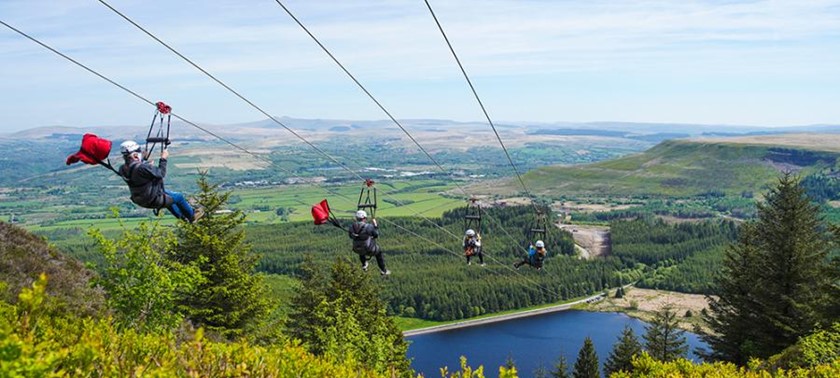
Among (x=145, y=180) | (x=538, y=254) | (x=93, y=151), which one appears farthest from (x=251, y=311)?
(x=93, y=151)

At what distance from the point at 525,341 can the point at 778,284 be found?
89.5 metres

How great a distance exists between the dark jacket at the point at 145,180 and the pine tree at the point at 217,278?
1926 centimetres

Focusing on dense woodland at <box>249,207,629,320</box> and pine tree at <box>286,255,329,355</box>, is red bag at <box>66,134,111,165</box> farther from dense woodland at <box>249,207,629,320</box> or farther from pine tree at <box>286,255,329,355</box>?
dense woodland at <box>249,207,629,320</box>

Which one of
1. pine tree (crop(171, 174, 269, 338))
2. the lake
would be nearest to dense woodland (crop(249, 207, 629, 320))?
the lake

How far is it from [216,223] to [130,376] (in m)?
→ 25.9

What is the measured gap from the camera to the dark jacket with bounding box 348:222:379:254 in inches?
875

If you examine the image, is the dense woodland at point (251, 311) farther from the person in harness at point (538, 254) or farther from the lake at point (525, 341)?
the lake at point (525, 341)

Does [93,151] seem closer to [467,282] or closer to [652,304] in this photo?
[467,282]

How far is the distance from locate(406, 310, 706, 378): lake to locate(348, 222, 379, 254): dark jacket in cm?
8091

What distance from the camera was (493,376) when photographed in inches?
3999

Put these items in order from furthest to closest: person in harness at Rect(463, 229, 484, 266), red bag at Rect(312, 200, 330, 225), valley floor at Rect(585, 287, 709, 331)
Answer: valley floor at Rect(585, 287, 709, 331) < person in harness at Rect(463, 229, 484, 266) < red bag at Rect(312, 200, 330, 225)

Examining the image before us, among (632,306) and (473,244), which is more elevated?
(473,244)

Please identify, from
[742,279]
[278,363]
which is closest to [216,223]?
[278,363]

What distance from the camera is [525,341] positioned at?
127 meters
